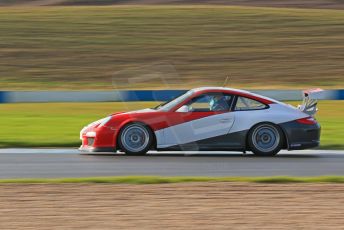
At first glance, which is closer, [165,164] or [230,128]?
[165,164]

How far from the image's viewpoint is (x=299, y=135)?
1264 cm

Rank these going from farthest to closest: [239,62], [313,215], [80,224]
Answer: [239,62], [313,215], [80,224]

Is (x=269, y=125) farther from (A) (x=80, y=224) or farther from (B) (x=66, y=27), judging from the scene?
(B) (x=66, y=27)

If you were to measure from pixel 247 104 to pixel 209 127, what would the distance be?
75 centimetres

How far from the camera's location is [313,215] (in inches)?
283

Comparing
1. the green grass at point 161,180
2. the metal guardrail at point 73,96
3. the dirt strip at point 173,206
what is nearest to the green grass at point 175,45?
the metal guardrail at point 73,96

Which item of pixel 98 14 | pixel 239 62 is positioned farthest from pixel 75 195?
pixel 98 14

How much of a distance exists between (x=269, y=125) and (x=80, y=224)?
645cm

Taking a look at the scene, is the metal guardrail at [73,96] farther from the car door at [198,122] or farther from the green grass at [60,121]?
the car door at [198,122]

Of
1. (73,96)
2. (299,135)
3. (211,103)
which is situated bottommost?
(299,135)

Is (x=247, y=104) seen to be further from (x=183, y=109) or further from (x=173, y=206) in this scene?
(x=173, y=206)

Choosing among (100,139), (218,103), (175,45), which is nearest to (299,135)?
(218,103)

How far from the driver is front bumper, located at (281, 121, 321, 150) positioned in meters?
0.99

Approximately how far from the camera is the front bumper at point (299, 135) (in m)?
12.6
